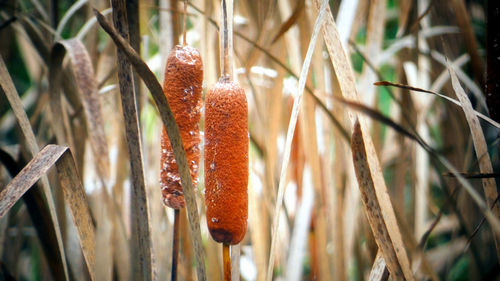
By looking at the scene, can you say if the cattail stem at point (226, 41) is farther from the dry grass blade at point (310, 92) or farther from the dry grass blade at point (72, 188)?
the dry grass blade at point (72, 188)

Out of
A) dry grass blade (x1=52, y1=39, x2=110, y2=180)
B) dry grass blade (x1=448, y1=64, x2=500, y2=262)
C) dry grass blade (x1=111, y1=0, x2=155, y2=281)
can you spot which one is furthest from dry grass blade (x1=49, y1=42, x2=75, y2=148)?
dry grass blade (x1=448, y1=64, x2=500, y2=262)

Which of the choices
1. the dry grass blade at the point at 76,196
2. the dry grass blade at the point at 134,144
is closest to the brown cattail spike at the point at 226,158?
the dry grass blade at the point at 134,144

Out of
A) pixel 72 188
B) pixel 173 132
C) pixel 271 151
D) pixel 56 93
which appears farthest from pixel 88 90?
pixel 271 151

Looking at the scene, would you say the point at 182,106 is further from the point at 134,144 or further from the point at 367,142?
the point at 367,142

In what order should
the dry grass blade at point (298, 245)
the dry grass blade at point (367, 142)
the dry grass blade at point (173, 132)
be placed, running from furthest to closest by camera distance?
the dry grass blade at point (298, 245)
the dry grass blade at point (367, 142)
the dry grass blade at point (173, 132)

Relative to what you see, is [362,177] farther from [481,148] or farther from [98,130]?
[98,130]

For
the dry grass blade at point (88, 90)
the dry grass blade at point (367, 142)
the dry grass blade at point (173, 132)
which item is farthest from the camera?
the dry grass blade at point (88, 90)

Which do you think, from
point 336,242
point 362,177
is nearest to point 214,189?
point 362,177
